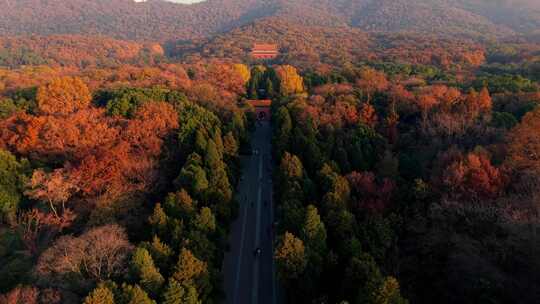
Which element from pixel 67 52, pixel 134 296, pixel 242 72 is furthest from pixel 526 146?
pixel 67 52

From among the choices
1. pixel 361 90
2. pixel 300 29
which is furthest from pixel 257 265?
pixel 300 29

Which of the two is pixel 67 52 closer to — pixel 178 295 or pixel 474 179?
pixel 178 295

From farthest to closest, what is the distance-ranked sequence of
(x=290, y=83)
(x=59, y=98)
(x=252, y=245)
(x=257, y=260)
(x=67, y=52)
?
(x=67, y=52) < (x=290, y=83) < (x=59, y=98) < (x=252, y=245) < (x=257, y=260)

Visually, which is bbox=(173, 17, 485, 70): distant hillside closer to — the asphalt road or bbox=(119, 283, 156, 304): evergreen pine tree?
the asphalt road

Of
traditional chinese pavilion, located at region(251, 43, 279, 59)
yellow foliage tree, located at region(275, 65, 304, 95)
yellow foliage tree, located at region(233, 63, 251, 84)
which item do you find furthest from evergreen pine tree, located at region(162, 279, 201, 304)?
traditional chinese pavilion, located at region(251, 43, 279, 59)

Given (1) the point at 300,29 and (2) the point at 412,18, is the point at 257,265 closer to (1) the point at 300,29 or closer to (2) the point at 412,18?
(1) the point at 300,29

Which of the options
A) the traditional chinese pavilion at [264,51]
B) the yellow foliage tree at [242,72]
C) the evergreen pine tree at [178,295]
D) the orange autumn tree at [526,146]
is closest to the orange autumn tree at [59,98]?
the evergreen pine tree at [178,295]
